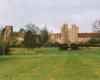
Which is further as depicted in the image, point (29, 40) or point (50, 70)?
point (29, 40)

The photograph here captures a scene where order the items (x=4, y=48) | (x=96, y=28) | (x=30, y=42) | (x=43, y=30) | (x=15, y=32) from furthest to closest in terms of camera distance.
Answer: (x=43, y=30)
(x=15, y=32)
(x=96, y=28)
(x=30, y=42)
(x=4, y=48)

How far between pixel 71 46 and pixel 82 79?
3856 inches

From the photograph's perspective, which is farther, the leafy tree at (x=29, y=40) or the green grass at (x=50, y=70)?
the leafy tree at (x=29, y=40)

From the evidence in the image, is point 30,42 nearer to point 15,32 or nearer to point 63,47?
point 63,47

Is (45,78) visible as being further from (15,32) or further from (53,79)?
(15,32)

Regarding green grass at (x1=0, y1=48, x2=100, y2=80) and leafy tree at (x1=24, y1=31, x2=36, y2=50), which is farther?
leafy tree at (x1=24, y1=31, x2=36, y2=50)

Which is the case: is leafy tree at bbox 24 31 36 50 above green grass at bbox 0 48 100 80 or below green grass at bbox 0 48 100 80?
above

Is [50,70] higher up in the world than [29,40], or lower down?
lower down

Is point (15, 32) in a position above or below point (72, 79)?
above

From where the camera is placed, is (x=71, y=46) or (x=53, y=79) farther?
(x=71, y=46)

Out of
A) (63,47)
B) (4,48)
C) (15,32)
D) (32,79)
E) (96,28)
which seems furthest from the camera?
(15,32)

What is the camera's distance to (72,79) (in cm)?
1798

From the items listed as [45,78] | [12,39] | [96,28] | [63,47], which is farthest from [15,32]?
[45,78]

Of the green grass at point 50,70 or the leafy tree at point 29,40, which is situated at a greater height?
the leafy tree at point 29,40
